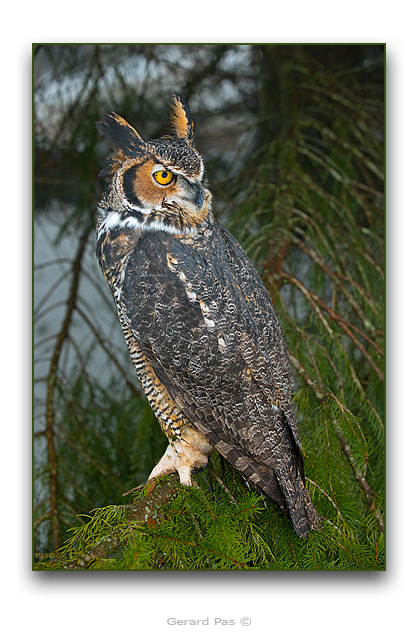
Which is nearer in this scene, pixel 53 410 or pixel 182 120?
pixel 182 120

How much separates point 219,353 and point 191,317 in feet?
0.35

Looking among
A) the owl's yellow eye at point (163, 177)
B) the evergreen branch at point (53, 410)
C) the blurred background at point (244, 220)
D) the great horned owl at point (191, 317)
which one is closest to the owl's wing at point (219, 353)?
the great horned owl at point (191, 317)

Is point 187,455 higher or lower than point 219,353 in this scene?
lower

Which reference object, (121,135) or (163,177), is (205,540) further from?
(121,135)

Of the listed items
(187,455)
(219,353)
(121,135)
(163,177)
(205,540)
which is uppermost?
(121,135)

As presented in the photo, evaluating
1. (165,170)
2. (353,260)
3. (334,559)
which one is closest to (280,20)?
(165,170)

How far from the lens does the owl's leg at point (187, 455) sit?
126 cm

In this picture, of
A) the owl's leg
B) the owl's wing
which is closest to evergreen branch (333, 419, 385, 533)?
the owl's wing

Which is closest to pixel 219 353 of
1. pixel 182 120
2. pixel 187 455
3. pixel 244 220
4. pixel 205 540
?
pixel 187 455

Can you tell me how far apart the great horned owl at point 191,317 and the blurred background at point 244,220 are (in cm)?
26

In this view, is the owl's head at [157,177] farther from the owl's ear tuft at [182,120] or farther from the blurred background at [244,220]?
the blurred background at [244,220]

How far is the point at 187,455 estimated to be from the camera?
1.28m
